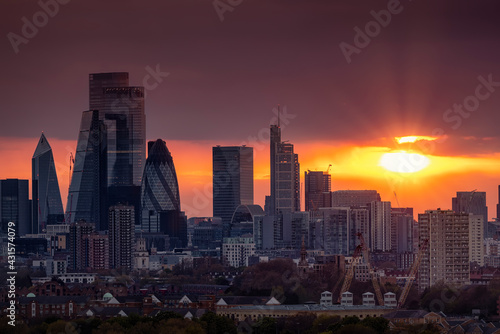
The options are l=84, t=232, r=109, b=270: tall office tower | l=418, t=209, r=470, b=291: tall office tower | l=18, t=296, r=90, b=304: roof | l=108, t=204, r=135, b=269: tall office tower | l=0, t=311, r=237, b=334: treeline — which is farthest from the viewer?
l=108, t=204, r=135, b=269: tall office tower

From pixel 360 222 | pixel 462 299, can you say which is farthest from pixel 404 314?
pixel 360 222

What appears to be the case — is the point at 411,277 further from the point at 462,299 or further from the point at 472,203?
the point at 472,203

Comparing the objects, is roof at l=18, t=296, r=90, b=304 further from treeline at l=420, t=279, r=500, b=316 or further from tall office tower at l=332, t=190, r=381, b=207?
tall office tower at l=332, t=190, r=381, b=207

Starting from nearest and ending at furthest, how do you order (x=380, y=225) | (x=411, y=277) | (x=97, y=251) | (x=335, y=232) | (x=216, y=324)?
(x=216, y=324)
(x=411, y=277)
(x=97, y=251)
(x=335, y=232)
(x=380, y=225)

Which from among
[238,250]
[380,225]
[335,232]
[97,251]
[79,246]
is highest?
[380,225]

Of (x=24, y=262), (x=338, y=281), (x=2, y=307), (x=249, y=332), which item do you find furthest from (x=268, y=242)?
(x=249, y=332)

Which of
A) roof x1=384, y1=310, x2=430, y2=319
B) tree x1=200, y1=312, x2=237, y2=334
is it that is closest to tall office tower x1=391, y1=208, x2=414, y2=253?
roof x1=384, y1=310, x2=430, y2=319

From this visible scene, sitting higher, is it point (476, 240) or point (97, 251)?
point (476, 240)
